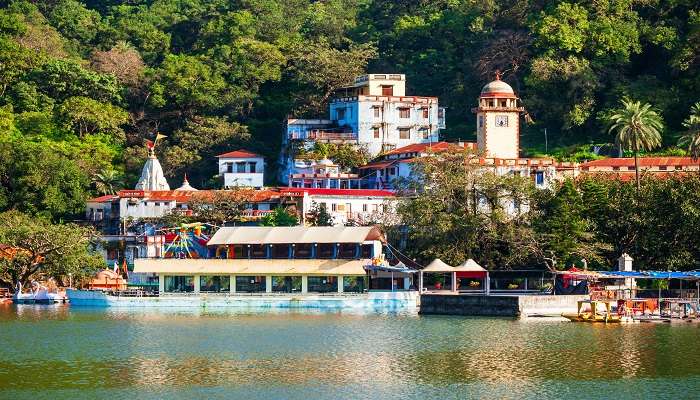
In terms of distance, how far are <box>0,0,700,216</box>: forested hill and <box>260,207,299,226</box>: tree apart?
1743cm

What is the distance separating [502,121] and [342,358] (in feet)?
168

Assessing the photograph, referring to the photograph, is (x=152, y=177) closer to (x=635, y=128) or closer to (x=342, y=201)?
(x=342, y=201)

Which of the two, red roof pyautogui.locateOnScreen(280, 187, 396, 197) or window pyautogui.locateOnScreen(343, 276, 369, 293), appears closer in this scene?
window pyautogui.locateOnScreen(343, 276, 369, 293)

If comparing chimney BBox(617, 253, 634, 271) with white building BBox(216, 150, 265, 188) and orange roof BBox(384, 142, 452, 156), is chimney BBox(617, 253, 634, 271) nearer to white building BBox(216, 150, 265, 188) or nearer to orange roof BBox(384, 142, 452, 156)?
orange roof BBox(384, 142, 452, 156)

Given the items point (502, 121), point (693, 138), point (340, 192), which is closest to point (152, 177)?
point (340, 192)

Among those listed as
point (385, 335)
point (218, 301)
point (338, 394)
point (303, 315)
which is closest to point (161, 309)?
point (218, 301)

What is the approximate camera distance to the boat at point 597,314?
76625 millimetres

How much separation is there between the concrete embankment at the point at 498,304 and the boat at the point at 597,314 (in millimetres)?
1424

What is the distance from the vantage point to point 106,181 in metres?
119

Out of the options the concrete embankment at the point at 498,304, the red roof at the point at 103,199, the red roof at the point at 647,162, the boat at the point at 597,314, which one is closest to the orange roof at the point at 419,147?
the red roof at the point at 647,162

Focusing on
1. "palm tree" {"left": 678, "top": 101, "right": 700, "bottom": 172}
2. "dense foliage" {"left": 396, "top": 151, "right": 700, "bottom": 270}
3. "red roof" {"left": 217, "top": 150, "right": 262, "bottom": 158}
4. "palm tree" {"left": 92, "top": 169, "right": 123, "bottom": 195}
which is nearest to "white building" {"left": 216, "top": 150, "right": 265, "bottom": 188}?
"red roof" {"left": 217, "top": 150, "right": 262, "bottom": 158}

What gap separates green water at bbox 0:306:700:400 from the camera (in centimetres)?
5434

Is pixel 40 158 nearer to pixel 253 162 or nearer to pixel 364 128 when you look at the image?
pixel 253 162

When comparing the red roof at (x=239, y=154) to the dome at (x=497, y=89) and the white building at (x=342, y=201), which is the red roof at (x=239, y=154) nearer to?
the white building at (x=342, y=201)
